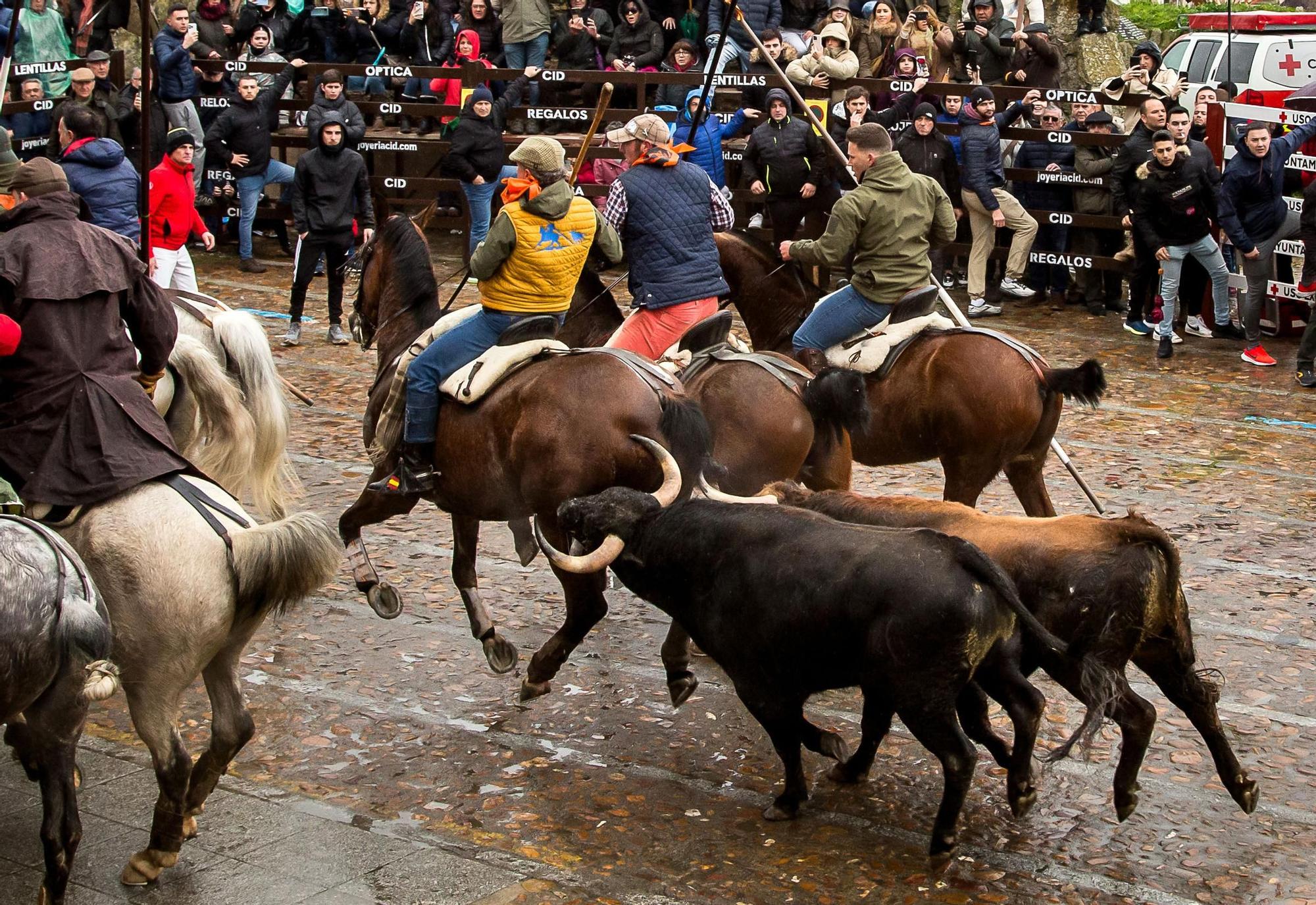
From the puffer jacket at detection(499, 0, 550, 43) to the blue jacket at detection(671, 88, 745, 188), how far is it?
9.52 ft

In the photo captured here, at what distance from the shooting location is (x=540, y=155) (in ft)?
27.1

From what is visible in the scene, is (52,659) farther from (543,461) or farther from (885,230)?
(885,230)

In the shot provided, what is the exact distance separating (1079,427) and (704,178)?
5.28m

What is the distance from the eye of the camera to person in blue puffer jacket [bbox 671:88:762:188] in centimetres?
1802

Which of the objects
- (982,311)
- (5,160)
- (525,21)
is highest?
(525,21)

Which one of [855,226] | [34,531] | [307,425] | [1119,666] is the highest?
[855,226]

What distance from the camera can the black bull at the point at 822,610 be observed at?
6043mm

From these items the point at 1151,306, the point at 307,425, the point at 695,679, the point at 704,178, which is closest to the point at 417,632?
the point at 695,679

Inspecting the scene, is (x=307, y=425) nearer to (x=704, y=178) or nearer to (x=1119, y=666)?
(x=704, y=178)

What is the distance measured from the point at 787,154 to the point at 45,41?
964 centimetres

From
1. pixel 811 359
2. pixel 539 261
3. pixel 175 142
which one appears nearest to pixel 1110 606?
pixel 539 261

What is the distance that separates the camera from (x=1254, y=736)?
24.8 ft

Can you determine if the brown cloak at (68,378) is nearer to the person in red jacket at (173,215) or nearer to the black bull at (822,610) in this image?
the black bull at (822,610)

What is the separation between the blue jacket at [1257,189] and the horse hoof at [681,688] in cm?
1031
